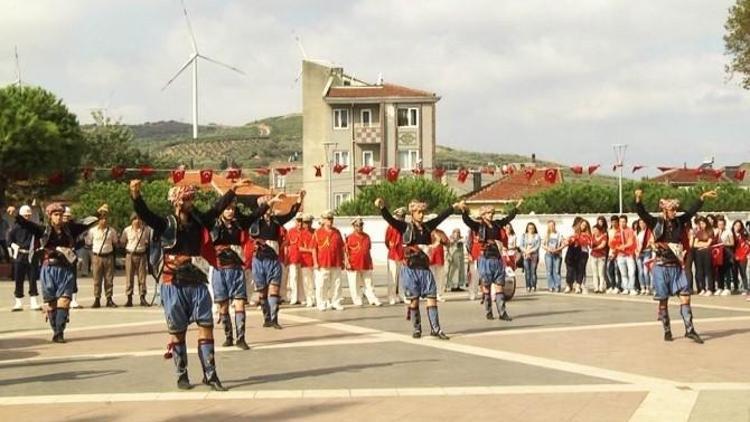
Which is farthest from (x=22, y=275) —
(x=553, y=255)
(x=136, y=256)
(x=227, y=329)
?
(x=553, y=255)

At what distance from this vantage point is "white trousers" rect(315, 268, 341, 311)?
2103cm

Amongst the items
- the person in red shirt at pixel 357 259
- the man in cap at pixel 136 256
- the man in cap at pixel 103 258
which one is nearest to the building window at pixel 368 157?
the man in cap at pixel 136 256

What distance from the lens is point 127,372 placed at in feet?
39.7

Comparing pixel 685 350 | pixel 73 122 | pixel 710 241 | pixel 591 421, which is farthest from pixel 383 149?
pixel 591 421

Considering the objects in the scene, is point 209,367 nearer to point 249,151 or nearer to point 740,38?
point 740,38

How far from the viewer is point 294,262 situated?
22125 millimetres

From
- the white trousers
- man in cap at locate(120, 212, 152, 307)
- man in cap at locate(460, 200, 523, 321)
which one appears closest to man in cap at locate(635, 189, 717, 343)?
man in cap at locate(460, 200, 523, 321)

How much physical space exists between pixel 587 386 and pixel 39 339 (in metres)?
8.64

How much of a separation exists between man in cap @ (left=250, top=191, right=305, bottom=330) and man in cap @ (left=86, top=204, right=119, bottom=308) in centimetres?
594

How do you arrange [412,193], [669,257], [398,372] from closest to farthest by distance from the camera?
[398,372]
[669,257]
[412,193]

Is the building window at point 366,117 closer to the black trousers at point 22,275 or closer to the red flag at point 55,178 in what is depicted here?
the red flag at point 55,178

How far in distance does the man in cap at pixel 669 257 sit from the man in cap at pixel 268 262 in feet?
17.1

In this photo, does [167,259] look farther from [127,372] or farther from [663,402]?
[663,402]

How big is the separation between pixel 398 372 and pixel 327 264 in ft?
30.0
